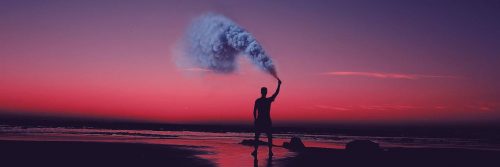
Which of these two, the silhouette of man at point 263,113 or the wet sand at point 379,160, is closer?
the wet sand at point 379,160

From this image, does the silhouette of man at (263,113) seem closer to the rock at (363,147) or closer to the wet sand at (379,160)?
the wet sand at (379,160)

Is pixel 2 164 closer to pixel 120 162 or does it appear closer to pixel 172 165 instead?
pixel 120 162

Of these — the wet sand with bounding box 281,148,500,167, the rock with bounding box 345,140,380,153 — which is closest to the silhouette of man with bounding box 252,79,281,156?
the wet sand with bounding box 281,148,500,167

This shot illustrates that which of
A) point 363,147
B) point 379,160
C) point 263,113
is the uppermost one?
point 263,113

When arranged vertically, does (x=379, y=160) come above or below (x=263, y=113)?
below

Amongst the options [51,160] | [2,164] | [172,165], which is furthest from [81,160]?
[172,165]

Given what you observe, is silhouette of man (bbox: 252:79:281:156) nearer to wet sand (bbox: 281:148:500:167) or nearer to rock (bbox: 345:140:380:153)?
wet sand (bbox: 281:148:500:167)

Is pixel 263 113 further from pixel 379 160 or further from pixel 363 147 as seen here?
pixel 363 147

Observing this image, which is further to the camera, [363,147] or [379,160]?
[363,147]

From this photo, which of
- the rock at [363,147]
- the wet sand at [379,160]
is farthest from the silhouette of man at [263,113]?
the rock at [363,147]

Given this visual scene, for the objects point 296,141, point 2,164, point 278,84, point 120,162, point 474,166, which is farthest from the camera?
point 296,141

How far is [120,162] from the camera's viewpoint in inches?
467

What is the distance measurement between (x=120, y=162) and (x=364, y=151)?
8.87m

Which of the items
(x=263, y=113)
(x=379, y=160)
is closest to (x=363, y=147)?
(x=379, y=160)
